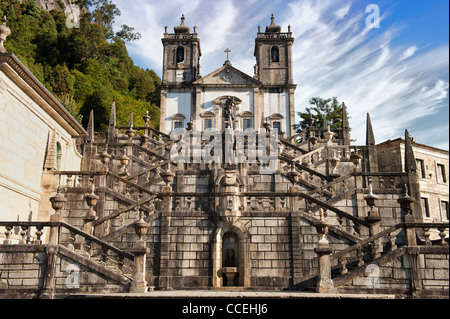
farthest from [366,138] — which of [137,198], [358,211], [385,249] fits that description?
[137,198]

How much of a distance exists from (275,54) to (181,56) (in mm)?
10514

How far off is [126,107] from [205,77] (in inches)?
602

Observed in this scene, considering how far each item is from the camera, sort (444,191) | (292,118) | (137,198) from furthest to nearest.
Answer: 1. (292,118)
2. (444,191)
3. (137,198)

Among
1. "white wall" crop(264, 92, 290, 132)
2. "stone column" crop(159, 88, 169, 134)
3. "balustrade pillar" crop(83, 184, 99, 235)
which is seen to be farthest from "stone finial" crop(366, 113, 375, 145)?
"stone column" crop(159, 88, 169, 134)

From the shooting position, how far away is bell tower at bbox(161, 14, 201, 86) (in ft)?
148

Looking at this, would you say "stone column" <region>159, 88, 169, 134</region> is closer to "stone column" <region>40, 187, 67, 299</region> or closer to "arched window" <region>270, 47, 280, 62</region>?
"arched window" <region>270, 47, 280, 62</region>

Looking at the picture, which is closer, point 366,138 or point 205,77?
point 366,138

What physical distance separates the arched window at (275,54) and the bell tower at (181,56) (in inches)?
323

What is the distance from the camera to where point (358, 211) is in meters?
18.6

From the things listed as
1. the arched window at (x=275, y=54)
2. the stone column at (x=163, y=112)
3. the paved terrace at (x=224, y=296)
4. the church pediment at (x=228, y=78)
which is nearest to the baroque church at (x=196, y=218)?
the paved terrace at (x=224, y=296)

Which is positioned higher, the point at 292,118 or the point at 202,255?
the point at 292,118

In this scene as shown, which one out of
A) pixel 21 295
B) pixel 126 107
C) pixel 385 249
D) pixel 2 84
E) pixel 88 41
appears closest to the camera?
pixel 21 295

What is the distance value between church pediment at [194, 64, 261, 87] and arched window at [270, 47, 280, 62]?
13.9ft
